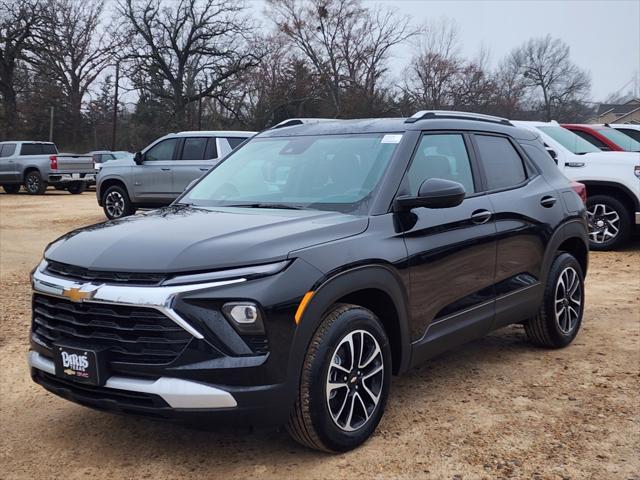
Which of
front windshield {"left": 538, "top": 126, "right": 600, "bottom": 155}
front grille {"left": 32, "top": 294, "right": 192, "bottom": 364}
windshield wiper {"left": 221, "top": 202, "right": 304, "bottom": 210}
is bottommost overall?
front grille {"left": 32, "top": 294, "right": 192, "bottom": 364}

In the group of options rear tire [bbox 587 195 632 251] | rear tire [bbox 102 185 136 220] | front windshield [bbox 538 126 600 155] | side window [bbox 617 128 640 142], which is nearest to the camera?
rear tire [bbox 587 195 632 251]

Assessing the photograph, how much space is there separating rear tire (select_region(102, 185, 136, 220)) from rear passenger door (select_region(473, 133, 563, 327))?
10.8m

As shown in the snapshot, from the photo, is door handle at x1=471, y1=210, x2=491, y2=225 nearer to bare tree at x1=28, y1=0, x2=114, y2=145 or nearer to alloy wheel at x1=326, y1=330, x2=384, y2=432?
alloy wheel at x1=326, y1=330, x2=384, y2=432

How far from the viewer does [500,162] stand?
4.79 meters

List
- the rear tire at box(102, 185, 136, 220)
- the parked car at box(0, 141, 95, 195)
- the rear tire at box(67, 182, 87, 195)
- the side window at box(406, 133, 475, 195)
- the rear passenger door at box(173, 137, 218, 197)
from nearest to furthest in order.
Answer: the side window at box(406, 133, 475, 195)
the rear passenger door at box(173, 137, 218, 197)
the rear tire at box(102, 185, 136, 220)
the parked car at box(0, 141, 95, 195)
the rear tire at box(67, 182, 87, 195)

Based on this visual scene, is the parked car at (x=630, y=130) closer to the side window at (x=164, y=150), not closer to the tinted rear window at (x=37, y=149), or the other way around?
the side window at (x=164, y=150)

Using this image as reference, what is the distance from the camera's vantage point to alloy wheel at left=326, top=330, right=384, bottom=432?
3232mm

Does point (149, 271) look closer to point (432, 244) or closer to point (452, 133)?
point (432, 244)

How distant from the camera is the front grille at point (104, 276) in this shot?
2916mm

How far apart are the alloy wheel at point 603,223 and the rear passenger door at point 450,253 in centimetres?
639

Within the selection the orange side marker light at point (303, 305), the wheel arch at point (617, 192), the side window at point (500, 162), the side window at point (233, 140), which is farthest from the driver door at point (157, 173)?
the orange side marker light at point (303, 305)

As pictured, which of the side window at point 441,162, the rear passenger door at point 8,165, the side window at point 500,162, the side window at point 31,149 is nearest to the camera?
the side window at point 441,162

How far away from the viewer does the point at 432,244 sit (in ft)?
12.5

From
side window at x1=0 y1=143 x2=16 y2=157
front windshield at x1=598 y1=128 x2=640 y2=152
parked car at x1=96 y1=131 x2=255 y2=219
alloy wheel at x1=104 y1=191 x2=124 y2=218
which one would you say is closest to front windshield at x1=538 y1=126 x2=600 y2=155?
front windshield at x1=598 y1=128 x2=640 y2=152
